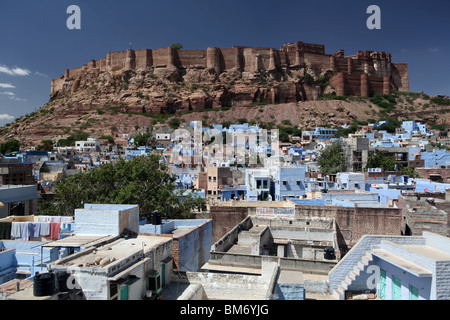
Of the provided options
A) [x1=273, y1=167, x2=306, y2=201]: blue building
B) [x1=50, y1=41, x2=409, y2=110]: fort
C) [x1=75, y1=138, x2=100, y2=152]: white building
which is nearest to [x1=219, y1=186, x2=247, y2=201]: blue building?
[x1=273, y1=167, x2=306, y2=201]: blue building

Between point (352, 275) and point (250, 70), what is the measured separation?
73773 millimetres

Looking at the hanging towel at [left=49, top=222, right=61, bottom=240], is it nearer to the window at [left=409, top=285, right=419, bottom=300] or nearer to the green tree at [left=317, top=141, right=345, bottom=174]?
the window at [left=409, top=285, right=419, bottom=300]

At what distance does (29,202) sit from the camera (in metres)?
15.3

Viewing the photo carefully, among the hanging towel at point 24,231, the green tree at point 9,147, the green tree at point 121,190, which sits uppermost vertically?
the green tree at point 9,147

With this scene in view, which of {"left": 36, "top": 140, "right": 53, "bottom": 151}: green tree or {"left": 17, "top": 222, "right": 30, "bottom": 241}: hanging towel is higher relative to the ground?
{"left": 36, "top": 140, "right": 53, "bottom": 151}: green tree

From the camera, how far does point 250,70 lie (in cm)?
7819

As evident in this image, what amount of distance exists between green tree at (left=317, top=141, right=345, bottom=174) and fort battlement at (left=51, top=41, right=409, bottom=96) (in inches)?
1850

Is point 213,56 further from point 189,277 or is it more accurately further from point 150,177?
point 189,277

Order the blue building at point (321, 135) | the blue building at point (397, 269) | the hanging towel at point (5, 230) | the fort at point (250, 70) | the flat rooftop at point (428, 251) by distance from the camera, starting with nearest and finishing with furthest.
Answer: the blue building at point (397, 269), the flat rooftop at point (428, 251), the hanging towel at point (5, 230), the blue building at point (321, 135), the fort at point (250, 70)

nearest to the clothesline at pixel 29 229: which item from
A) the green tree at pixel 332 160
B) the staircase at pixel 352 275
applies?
the staircase at pixel 352 275

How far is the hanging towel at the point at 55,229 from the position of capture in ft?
33.1

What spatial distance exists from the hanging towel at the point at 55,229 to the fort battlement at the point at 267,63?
70.3m

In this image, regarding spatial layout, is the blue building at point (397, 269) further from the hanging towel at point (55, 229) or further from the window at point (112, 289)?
the hanging towel at point (55, 229)

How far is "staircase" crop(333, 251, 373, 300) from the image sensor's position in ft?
25.4
